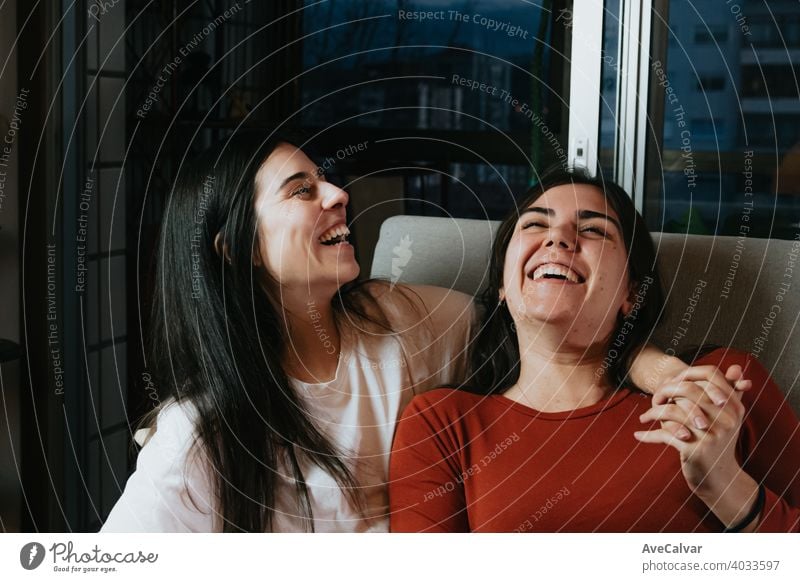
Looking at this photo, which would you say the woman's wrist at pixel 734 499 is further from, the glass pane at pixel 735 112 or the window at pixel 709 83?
the window at pixel 709 83

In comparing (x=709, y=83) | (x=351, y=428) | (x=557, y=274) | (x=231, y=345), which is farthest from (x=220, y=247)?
(x=709, y=83)

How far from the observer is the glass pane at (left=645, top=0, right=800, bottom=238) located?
1020 millimetres

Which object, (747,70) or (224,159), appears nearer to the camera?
(224,159)

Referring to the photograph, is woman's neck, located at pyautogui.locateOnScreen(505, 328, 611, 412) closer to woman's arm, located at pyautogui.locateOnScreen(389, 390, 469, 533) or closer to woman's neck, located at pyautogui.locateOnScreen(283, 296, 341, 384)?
woman's arm, located at pyautogui.locateOnScreen(389, 390, 469, 533)

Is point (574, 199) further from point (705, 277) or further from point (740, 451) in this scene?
point (740, 451)

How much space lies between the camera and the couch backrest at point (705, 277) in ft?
3.22

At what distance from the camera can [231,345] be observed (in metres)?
0.94

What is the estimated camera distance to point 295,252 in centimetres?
94

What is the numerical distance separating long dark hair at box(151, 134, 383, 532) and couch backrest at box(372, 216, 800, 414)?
0.15m

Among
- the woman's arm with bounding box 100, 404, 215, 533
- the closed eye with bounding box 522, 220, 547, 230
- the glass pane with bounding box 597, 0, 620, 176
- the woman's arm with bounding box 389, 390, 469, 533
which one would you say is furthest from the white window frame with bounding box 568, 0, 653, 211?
the woman's arm with bounding box 100, 404, 215, 533

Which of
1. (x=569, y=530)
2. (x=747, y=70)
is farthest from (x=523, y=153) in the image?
(x=569, y=530)

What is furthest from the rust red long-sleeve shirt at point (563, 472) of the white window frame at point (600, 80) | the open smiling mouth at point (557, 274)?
the white window frame at point (600, 80)
